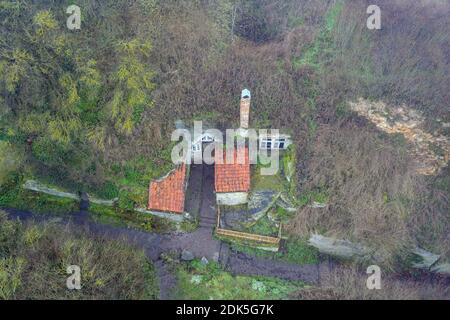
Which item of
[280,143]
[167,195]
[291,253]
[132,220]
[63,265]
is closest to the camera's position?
[63,265]

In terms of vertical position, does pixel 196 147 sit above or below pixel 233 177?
above

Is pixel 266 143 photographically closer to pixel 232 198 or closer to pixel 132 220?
pixel 232 198

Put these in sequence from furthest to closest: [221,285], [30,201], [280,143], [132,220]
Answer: [30,201], [280,143], [132,220], [221,285]

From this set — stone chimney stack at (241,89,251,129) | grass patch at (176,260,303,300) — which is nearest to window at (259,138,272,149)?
stone chimney stack at (241,89,251,129)

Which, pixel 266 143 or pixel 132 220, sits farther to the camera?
pixel 266 143

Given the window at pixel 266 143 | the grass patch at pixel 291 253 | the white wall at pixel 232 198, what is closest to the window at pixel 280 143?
the window at pixel 266 143

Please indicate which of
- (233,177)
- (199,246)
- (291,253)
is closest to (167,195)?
(199,246)

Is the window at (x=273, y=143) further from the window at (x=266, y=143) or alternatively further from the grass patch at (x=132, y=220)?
the grass patch at (x=132, y=220)
